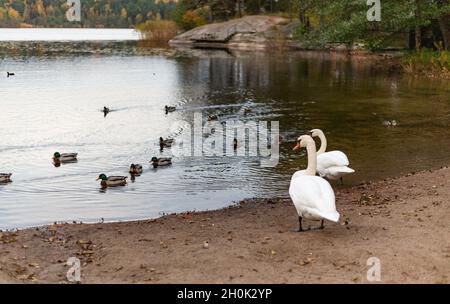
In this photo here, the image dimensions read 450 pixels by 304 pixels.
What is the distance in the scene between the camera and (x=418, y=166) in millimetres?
21156

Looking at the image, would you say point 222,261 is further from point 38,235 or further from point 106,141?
point 106,141

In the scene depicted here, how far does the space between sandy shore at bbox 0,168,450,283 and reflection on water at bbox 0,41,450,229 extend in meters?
2.60

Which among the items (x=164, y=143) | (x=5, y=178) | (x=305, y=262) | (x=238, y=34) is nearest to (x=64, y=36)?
(x=238, y=34)

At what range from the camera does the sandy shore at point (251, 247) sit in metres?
10.0

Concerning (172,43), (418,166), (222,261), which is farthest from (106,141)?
(172,43)

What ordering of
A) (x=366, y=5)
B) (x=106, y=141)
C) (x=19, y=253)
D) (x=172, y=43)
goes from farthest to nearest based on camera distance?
1. (x=172, y=43)
2. (x=366, y=5)
3. (x=106, y=141)
4. (x=19, y=253)

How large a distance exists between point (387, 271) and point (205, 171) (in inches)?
470

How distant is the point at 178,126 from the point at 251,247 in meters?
19.4

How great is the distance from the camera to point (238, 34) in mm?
91875

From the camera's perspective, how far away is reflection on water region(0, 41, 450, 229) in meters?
18.4

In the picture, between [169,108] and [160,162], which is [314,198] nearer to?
[160,162]

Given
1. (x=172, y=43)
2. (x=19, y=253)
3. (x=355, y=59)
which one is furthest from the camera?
(x=172, y=43)

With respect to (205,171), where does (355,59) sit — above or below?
above

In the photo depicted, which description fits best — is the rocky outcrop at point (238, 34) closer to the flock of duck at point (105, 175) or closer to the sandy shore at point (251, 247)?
the flock of duck at point (105, 175)
